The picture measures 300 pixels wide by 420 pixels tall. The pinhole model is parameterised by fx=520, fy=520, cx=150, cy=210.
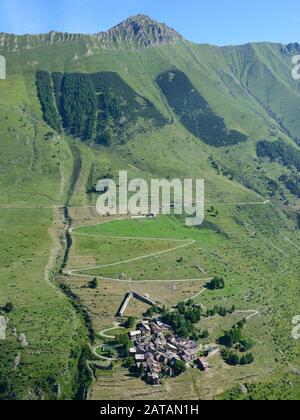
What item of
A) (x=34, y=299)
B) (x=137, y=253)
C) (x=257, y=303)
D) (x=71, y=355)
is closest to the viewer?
(x=71, y=355)

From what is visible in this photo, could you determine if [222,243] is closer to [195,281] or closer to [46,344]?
[195,281]

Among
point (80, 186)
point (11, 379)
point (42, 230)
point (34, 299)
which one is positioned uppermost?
point (80, 186)

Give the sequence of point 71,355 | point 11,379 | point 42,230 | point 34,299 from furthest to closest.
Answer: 1. point 42,230
2. point 34,299
3. point 71,355
4. point 11,379

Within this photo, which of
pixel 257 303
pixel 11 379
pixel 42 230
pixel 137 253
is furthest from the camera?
pixel 42 230

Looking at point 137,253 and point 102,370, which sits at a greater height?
point 137,253

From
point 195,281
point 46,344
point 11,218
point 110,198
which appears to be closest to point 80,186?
point 110,198

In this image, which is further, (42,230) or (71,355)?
(42,230)

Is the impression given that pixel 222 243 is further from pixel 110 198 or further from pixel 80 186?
pixel 80 186

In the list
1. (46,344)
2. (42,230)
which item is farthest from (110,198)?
(46,344)

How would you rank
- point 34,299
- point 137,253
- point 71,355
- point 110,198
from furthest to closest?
point 110,198 < point 137,253 < point 34,299 < point 71,355
